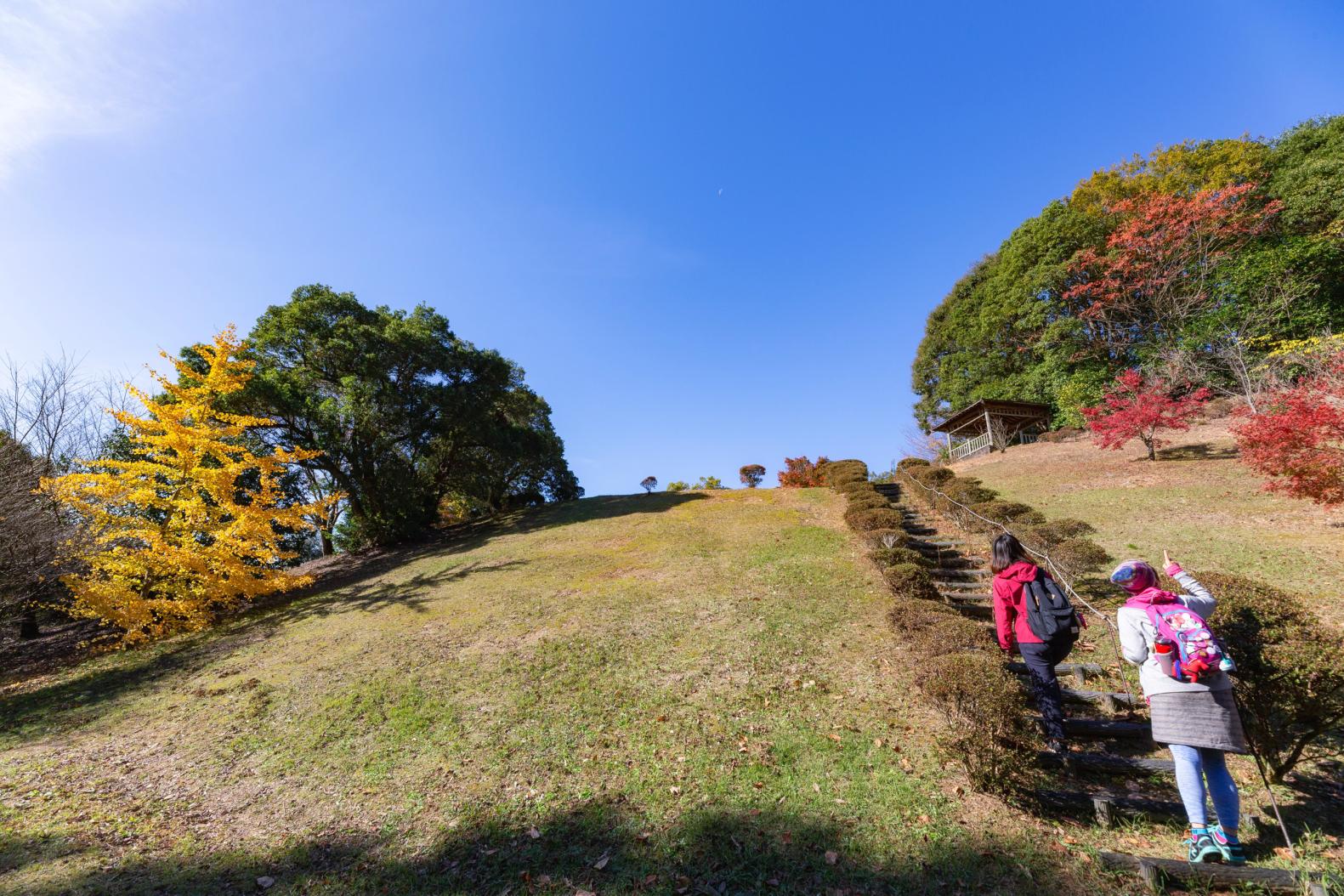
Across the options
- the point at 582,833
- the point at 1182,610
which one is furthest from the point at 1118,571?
the point at 582,833

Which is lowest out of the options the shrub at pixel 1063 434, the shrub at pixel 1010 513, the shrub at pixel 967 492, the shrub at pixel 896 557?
the shrub at pixel 896 557

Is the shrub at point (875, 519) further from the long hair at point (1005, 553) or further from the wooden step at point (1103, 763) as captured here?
the wooden step at point (1103, 763)

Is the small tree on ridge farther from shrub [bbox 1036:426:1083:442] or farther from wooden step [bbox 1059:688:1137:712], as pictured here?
wooden step [bbox 1059:688:1137:712]

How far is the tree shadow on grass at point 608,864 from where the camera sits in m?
3.48

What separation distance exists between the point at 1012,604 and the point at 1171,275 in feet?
94.6

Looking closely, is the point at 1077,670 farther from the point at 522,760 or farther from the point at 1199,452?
the point at 1199,452

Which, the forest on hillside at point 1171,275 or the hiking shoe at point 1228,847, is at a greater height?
the forest on hillside at point 1171,275

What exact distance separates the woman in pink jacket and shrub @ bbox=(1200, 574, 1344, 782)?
108 cm

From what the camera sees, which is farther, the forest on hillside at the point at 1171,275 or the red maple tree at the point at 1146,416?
the forest on hillside at the point at 1171,275

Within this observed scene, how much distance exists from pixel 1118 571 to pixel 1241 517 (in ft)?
36.3

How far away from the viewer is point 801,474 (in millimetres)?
26703

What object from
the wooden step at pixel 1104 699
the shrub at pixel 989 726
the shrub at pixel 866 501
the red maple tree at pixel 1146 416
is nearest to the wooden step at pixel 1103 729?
the wooden step at pixel 1104 699

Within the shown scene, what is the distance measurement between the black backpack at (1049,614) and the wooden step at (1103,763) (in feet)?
3.44

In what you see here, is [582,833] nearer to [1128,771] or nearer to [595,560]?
[1128,771]
